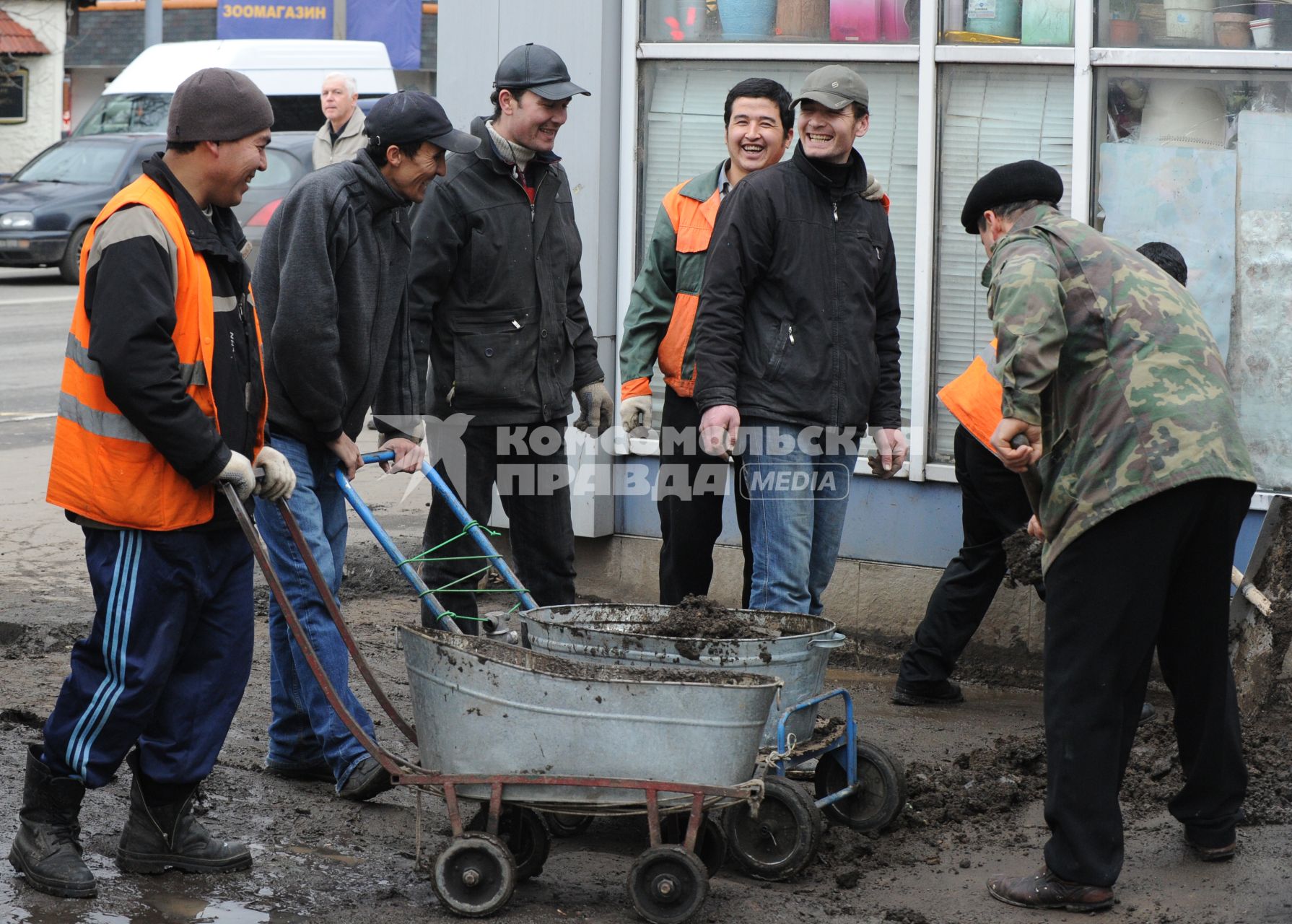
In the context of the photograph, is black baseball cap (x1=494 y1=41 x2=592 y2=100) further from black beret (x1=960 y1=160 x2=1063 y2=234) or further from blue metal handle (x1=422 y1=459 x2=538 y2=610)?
black beret (x1=960 y1=160 x2=1063 y2=234)

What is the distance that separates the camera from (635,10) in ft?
24.0

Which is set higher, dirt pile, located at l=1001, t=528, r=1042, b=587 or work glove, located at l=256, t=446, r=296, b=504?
work glove, located at l=256, t=446, r=296, b=504

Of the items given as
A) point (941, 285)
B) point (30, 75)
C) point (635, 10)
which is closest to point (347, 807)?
point (941, 285)

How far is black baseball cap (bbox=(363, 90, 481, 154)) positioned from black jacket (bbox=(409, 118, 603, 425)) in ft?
2.18

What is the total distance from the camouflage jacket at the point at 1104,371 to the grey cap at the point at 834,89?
132cm

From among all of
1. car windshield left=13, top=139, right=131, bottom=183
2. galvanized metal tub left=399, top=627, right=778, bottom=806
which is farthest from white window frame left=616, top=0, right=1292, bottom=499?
car windshield left=13, top=139, right=131, bottom=183

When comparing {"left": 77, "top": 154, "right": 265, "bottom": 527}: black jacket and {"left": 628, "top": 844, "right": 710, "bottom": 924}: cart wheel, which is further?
{"left": 628, "top": 844, "right": 710, "bottom": 924}: cart wheel

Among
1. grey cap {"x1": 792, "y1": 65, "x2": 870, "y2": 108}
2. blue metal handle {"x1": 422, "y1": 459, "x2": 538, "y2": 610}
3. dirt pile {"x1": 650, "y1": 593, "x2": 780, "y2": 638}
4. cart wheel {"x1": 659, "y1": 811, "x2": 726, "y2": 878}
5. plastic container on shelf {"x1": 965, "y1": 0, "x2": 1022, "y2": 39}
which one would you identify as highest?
plastic container on shelf {"x1": 965, "y1": 0, "x2": 1022, "y2": 39}

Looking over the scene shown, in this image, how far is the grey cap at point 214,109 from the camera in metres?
4.11

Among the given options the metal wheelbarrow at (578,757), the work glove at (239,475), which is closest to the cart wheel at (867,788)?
the metal wheelbarrow at (578,757)

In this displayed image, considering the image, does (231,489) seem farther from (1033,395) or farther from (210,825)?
(1033,395)

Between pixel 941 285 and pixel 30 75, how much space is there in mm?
34409

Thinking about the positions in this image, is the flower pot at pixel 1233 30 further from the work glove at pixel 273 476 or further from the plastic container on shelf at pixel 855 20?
the work glove at pixel 273 476

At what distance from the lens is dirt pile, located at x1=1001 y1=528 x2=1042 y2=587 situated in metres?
5.98
